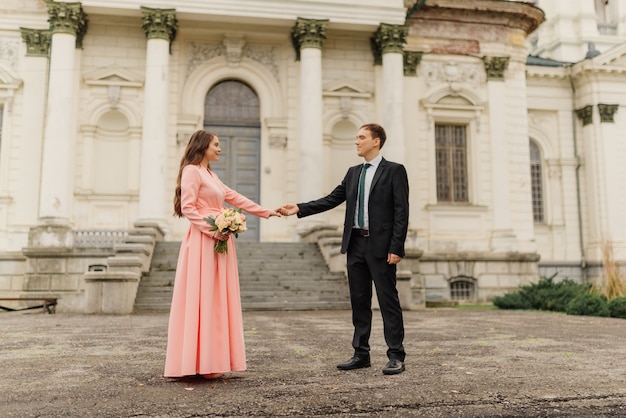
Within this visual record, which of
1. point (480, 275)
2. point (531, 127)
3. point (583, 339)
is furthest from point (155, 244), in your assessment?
point (531, 127)

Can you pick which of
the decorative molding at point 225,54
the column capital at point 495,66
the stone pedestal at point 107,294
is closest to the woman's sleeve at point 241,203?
the stone pedestal at point 107,294

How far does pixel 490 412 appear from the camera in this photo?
3852mm

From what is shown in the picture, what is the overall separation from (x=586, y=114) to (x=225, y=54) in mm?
16108

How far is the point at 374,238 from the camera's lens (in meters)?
5.47

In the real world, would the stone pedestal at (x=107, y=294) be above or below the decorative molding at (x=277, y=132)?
below

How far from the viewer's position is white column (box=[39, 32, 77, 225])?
17703 mm

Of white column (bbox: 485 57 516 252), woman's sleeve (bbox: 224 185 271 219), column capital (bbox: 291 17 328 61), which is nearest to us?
woman's sleeve (bbox: 224 185 271 219)

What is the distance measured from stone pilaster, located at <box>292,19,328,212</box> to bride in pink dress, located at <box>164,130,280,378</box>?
13.7 metres

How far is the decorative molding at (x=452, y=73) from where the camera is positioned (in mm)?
22031

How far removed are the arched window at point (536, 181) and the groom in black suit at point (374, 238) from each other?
2253cm

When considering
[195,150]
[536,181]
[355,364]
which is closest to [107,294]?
[195,150]

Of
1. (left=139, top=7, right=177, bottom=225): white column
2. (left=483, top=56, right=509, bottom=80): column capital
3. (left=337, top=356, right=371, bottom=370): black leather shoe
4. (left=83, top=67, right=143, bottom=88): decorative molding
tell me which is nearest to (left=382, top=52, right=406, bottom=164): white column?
(left=483, top=56, right=509, bottom=80): column capital

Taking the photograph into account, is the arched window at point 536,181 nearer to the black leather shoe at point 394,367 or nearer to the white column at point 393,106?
the white column at point 393,106

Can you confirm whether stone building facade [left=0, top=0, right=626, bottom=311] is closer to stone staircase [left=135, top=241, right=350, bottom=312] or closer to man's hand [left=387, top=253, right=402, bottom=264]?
stone staircase [left=135, top=241, right=350, bottom=312]
